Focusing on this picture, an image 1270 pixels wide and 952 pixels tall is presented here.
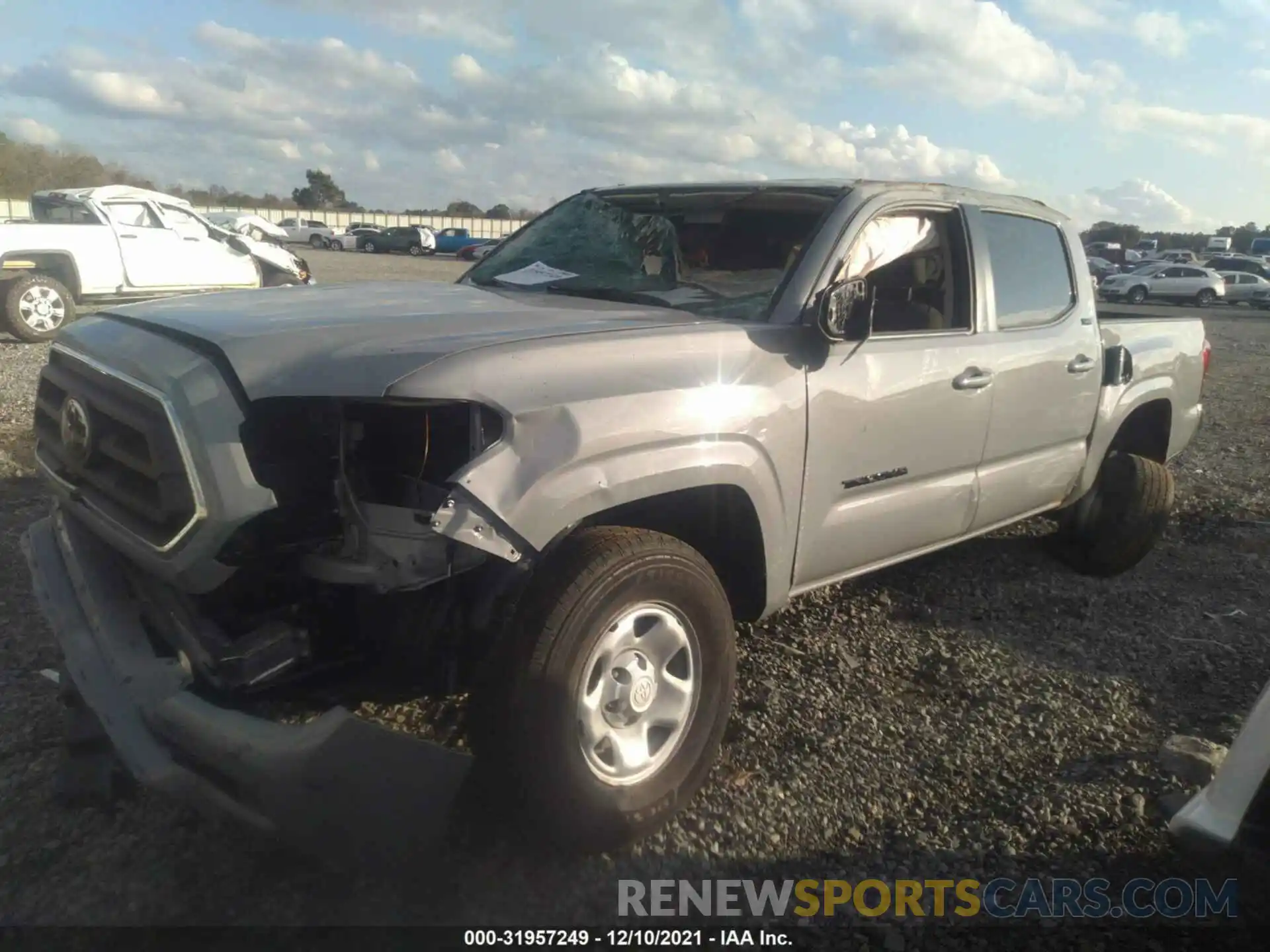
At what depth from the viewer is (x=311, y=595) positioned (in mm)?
2502

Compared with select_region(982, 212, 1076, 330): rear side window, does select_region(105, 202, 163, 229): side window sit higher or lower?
lower

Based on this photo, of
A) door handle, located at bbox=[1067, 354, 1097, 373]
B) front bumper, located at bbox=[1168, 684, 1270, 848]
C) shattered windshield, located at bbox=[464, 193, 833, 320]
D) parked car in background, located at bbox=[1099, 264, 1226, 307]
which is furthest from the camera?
parked car in background, located at bbox=[1099, 264, 1226, 307]

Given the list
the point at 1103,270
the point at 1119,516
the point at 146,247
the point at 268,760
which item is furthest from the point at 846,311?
the point at 1103,270

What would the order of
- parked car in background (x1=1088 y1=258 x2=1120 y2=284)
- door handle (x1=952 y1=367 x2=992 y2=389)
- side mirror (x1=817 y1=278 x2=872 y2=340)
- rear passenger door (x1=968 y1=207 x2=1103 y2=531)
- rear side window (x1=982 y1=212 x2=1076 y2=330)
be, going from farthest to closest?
parked car in background (x1=1088 y1=258 x2=1120 y2=284) < rear side window (x1=982 y1=212 x2=1076 y2=330) < rear passenger door (x1=968 y1=207 x2=1103 y2=531) < door handle (x1=952 y1=367 x2=992 y2=389) < side mirror (x1=817 y1=278 x2=872 y2=340)

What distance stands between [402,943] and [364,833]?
13.7 inches

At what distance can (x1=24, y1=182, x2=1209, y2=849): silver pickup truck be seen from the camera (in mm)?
2238

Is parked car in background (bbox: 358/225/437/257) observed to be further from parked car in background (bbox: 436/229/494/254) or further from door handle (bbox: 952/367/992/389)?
door handle (bbox: 952/367/992/389)

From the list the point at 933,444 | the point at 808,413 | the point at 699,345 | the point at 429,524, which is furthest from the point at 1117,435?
the point at 429,524

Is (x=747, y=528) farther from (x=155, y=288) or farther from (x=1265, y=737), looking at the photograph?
(x=155, y=288)

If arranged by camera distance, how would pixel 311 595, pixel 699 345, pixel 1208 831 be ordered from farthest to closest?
pixel 699 345, pixel 311 595, pixel 1208 831

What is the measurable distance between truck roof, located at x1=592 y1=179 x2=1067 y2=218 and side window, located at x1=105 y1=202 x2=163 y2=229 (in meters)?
10.9

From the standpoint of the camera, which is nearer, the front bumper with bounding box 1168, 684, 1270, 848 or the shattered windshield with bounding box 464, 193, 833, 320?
the front bumper with bounding box 1168, 684, 1270, 848

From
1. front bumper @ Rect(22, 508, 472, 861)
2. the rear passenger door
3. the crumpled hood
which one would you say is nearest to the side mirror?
the crumpled hood

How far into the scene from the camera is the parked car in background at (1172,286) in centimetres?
3391
